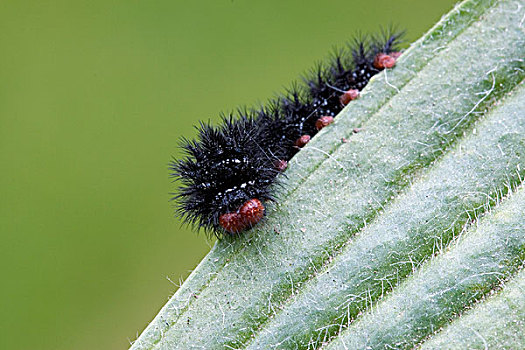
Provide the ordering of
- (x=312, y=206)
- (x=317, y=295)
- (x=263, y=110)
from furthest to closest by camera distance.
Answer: (x=263, y=110) → (x=312, y=206) → (x=317, y=295)

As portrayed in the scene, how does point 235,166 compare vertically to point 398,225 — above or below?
above

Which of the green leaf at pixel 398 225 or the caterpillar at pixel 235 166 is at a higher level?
the caterpillar at pixel 235 166

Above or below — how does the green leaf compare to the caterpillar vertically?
below

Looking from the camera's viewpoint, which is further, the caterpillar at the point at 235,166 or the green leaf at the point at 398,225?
the caterpillar at the point at 235,166

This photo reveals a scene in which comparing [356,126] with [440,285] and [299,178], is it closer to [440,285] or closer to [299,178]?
[299,178]

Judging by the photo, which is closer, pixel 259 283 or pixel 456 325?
pixel 456 325

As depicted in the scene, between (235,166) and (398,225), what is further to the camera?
(235,166)

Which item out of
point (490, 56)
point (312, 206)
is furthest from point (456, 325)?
point (490, 56)

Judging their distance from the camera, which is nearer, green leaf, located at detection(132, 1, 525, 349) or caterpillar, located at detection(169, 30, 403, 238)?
green leaf, located at detection(132, 1, 525, 349)
